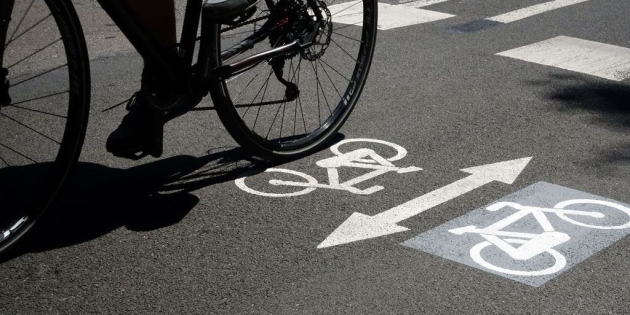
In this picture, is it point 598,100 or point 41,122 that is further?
point 598,100

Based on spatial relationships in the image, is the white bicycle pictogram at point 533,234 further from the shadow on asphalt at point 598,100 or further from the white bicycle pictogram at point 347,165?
the shadow on asphalt at point 598,100

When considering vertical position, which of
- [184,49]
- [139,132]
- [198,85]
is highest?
[184,49]

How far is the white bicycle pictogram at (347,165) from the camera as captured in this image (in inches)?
196

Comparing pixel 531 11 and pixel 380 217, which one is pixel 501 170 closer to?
pixel 380 217

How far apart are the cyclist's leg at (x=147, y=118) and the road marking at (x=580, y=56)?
143 inches

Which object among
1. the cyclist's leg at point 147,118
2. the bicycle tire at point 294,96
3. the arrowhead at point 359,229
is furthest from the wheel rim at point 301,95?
the arrowhead at point 359,229

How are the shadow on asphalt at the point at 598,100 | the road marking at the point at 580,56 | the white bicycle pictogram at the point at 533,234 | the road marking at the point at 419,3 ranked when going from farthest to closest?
the road marking at the point at 419,3 → the road marking at the point at 580,56 → the shadow on asphalt at the point at 598,100 → the white bicycle pictogram at the point at 533,234

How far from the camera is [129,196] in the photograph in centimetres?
480

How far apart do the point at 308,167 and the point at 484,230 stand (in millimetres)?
1113

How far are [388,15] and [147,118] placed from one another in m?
4.55

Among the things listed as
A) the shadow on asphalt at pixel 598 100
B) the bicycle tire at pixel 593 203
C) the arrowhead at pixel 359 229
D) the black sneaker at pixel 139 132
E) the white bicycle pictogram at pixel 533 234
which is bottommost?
the shadow on asphalt at pixel 598 100

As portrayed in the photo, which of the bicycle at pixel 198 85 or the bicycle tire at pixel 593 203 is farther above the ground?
the bicycle at pixel 198 85

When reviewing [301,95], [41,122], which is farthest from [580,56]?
[41,122]

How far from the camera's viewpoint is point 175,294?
3871 mm
